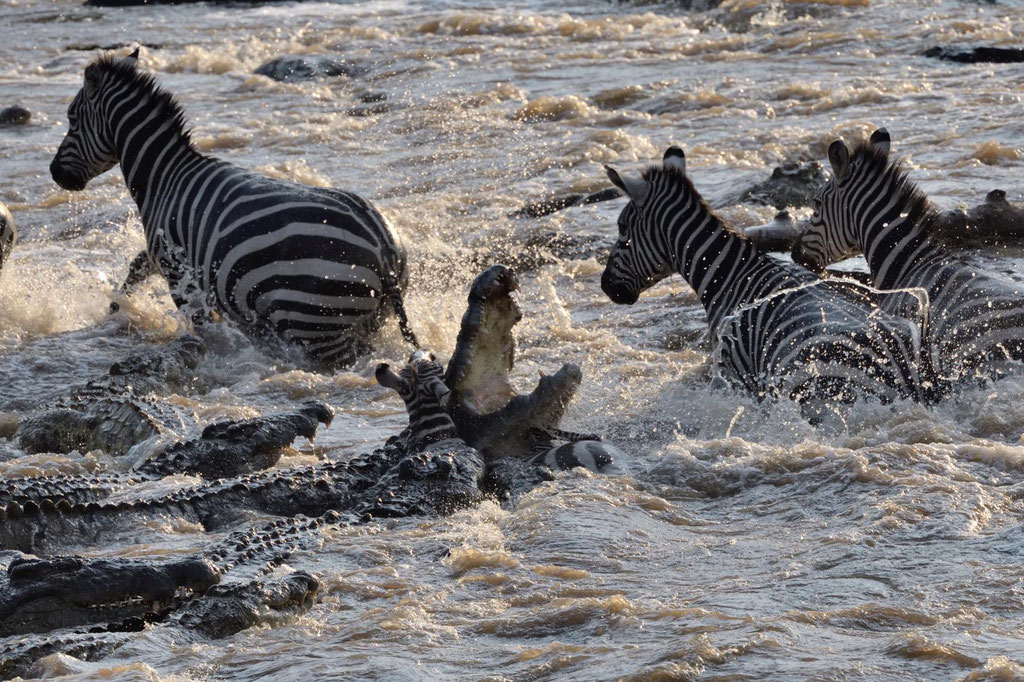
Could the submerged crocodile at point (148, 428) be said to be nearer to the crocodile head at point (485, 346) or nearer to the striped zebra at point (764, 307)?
the crocodile head at point (485, 346)

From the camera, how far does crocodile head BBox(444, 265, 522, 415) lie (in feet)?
22.0

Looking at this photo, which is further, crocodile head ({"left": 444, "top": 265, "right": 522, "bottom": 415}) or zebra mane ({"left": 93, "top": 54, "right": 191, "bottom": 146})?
zebra mane ({"left": 93, "top": 54, "right": 191, "bottom": 146})

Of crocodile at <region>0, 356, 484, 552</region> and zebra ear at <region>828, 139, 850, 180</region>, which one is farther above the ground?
zebra ear at <region>828, 139, 850, 180</region>

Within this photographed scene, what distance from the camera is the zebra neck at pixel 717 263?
800cm

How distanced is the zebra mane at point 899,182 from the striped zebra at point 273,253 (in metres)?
2.82

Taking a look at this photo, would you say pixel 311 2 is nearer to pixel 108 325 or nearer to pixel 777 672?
pixel 108 325

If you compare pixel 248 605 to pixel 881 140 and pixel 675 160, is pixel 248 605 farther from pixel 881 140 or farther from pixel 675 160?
pixel 881 140

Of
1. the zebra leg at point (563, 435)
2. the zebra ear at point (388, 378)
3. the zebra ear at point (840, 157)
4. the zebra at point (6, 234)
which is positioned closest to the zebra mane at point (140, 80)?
the zebra at point (6, 234)

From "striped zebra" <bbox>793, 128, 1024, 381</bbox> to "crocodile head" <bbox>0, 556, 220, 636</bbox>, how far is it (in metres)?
4.19

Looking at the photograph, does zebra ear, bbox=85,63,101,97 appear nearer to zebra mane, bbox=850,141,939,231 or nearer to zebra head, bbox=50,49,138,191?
zebra head, bbox=50,49,138,191

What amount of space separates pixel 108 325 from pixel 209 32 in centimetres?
1920

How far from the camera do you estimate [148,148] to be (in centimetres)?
1006

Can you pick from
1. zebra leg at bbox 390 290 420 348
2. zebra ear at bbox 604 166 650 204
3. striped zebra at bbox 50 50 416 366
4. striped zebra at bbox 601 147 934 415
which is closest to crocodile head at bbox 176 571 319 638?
striped zebra at bbox 601 147 934 415

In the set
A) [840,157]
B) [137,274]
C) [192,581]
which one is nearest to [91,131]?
[137,274]
